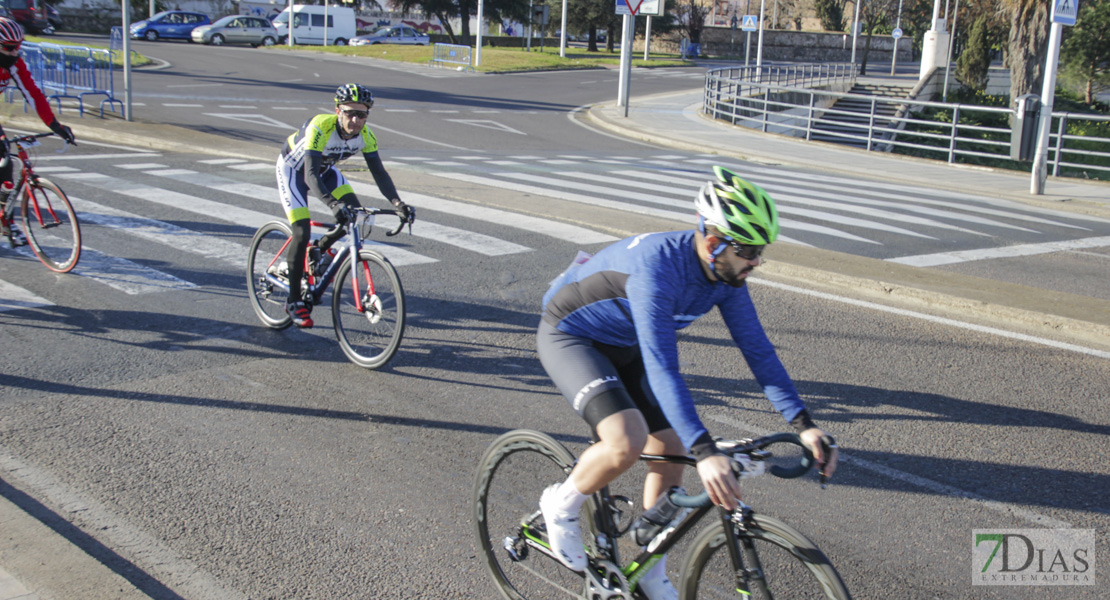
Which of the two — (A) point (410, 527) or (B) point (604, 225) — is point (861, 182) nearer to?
(B) point (604, 225)

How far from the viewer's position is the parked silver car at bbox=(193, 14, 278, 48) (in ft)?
172

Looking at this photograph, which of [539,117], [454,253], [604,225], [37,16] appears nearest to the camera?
[454,253]

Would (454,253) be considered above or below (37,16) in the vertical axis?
below

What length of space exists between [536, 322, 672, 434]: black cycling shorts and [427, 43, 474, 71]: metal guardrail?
42.6 meters

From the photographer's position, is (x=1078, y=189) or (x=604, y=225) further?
(x=1078, y=189)

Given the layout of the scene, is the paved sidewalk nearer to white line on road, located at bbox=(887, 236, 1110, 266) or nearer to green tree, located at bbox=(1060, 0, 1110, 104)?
white line on road, located at bbox=(887, 236, 1110, 266)

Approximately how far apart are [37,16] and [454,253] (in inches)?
1863

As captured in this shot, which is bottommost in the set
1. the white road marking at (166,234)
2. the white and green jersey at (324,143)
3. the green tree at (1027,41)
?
the white road marking at (166,234)

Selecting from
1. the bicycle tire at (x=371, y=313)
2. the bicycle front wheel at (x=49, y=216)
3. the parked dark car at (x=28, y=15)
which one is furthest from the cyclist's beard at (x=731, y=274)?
the parked dark car at (x=28, y=15)

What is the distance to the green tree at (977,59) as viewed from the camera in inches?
1721

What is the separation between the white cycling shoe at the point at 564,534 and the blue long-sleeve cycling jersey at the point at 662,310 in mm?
634

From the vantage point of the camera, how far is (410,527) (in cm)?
425

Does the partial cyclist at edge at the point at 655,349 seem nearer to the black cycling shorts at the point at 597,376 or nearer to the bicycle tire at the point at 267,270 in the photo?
the black cycling shorts at the point at 597,376

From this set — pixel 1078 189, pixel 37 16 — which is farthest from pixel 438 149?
pixel 37 16
